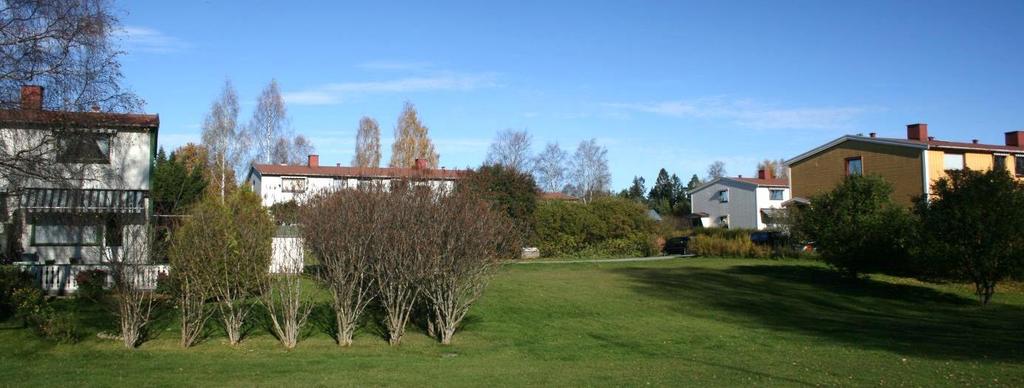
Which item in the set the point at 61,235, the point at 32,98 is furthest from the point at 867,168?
the point at 32,98

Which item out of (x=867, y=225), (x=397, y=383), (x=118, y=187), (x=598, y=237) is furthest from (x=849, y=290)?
(x=118, y=187)

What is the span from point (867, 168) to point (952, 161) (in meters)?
4.78

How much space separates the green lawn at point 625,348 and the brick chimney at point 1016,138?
28814mm

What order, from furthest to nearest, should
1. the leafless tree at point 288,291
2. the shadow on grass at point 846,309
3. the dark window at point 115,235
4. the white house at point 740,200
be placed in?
the white house at point 740,200 < the shadow on grass at point 846,309 < the leafless tree at point 288,291 < the dark window at point 115,235

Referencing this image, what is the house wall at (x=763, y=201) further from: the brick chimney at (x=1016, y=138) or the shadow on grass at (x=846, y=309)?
the shadow on grass at (x=846, y=309)

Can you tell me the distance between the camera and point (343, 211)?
50.7 feet

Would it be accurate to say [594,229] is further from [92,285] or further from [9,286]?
[9,286]

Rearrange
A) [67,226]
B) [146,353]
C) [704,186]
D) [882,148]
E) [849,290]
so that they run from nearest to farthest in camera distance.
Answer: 1. [146,353]
2. [67,226]
3. [849,290]
4. [882,148]
5. [704,186]

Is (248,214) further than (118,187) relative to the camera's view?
No

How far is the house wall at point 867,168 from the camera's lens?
45.9m

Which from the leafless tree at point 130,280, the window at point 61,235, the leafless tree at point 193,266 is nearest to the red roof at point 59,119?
the leafless tree at point 130,280

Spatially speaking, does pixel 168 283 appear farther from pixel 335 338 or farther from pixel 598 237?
pixel 598 237

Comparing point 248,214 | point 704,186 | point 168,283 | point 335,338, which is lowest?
Result: point 335,338

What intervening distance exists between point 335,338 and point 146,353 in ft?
12.2
